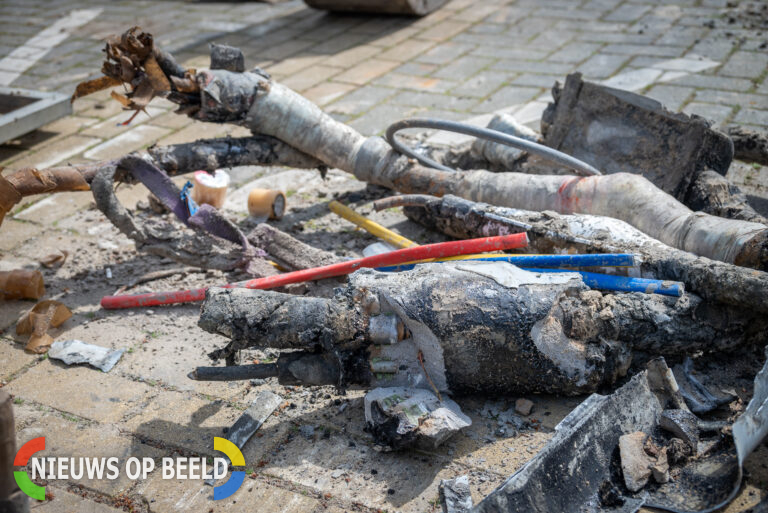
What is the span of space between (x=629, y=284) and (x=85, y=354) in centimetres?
275

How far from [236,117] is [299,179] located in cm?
108

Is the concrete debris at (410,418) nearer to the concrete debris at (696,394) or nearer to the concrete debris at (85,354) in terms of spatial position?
the concrete debris at (696,394)

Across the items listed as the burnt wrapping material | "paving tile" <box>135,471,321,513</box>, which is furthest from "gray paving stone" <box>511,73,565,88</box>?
the burnt wrapping material

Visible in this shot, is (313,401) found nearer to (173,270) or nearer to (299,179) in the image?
(173,270)

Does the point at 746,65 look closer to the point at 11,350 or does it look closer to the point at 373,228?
the point at 373,228

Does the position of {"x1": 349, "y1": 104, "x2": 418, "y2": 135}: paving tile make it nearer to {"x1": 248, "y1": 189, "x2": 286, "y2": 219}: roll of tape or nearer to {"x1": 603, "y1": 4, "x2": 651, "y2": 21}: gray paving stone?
{"x1": 248, "y1": 189, "x2": 286, "y2": 219}: roll of tape

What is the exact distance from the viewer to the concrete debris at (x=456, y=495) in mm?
2492

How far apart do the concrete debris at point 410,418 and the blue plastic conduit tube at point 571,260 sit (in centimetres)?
79

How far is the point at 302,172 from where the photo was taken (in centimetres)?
548

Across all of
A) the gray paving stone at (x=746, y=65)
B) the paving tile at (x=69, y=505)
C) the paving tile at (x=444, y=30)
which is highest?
the paving tile at (x=444, y=30)

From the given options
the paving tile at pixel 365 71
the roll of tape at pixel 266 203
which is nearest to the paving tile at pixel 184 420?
the roll of tape at pixel 266 203

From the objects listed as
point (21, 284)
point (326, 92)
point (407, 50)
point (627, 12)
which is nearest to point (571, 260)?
point (21, 284)

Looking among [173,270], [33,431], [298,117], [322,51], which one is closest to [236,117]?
[298,117]

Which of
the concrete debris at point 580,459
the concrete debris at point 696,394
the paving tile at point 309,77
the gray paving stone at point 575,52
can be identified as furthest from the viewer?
the gray paving stone at point 575,52
